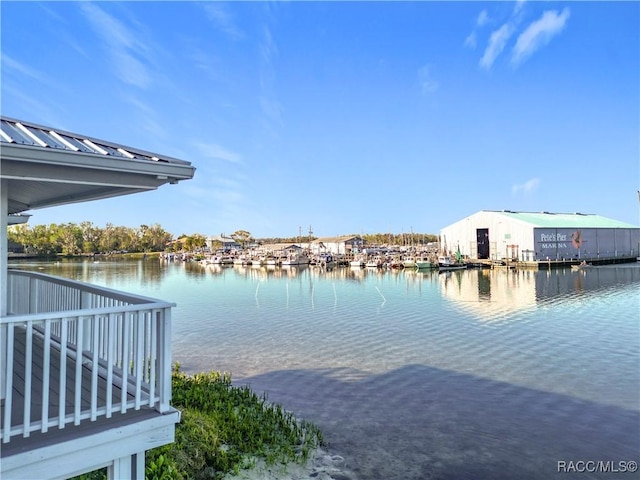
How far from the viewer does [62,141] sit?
14.5 ft

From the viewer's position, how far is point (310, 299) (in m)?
32.6


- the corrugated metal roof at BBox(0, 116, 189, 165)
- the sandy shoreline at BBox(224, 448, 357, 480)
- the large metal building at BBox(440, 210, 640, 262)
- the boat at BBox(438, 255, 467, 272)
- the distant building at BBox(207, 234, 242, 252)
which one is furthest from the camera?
the distant building at BBox(207, 234, 242, 252)

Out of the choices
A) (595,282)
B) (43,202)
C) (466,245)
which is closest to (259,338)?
(43,202)

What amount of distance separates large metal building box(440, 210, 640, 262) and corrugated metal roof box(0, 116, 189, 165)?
218ft

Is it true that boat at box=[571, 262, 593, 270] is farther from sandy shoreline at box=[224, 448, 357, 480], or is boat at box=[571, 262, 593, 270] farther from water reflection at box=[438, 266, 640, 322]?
sandy shoreline at box=[224, 448, 357, 480]

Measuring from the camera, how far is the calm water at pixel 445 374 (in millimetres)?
8047

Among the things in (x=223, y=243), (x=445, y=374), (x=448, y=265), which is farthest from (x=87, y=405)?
(x=223, y=243)

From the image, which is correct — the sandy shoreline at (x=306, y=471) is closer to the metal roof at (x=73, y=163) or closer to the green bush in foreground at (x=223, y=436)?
the green bush in foreground at (x=223, y=436)

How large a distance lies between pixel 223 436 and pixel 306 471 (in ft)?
5.46

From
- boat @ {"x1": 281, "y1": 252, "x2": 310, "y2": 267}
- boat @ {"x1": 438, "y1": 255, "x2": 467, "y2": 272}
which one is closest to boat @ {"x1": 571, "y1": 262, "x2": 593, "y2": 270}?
boat @ {"x1": 438, "y1": 255, "x2": 467, "y2": 272}

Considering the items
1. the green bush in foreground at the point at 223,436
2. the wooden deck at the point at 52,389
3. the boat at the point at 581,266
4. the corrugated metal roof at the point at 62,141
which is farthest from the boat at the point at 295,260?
the corrugated metal roof at the point at 62,141

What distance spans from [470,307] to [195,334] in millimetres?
17115

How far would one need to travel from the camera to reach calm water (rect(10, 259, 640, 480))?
26.4 ft

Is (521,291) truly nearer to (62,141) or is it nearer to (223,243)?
(62,141)
